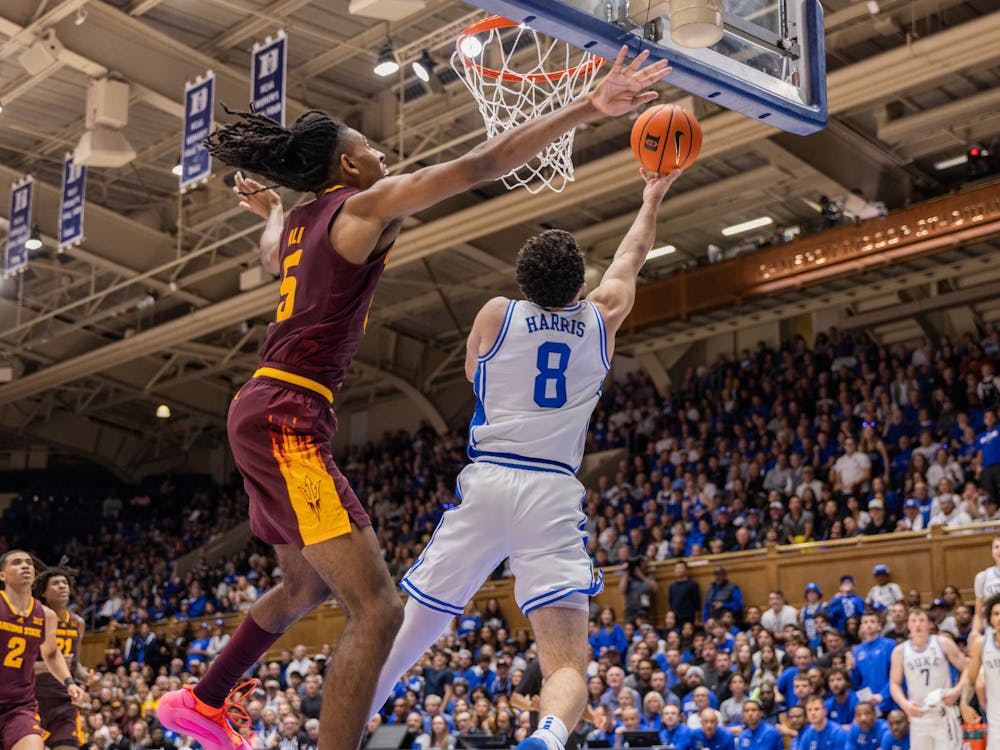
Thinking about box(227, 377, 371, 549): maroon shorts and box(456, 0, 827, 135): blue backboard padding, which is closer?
box(227, 377, 371, 549): maroon shorts

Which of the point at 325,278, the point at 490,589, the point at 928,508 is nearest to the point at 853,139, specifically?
the point at 928,508

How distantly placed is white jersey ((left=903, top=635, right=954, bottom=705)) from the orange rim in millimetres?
5817

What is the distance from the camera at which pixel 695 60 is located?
18.5ft

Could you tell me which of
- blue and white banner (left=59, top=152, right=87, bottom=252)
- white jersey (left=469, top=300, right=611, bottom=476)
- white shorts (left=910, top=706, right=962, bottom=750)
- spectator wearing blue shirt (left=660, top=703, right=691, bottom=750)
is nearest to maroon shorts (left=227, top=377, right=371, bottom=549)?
white jersey (left=469, top=300, right=611, bottom=476)

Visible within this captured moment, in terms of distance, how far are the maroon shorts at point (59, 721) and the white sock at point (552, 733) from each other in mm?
4787

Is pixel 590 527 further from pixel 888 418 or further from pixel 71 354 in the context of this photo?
pixel 71 354

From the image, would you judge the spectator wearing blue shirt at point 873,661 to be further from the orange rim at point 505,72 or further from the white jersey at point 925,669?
the orange rim at point 505,72

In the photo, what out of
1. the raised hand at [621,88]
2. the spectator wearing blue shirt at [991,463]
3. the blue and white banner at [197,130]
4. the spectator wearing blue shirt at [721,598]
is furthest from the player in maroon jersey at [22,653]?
the spectator wearing blue shirt at [991,463]

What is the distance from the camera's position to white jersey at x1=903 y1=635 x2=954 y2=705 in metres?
10.1

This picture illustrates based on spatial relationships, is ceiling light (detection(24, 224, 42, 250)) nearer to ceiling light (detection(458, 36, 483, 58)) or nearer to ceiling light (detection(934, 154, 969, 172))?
ceiling light (detection(458, 36, 483, 58))

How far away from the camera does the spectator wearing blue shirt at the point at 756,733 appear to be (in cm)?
1064

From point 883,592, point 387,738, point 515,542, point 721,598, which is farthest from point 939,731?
point 515,542

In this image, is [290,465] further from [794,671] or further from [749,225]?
[749,225]

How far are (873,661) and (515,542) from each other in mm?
8230
